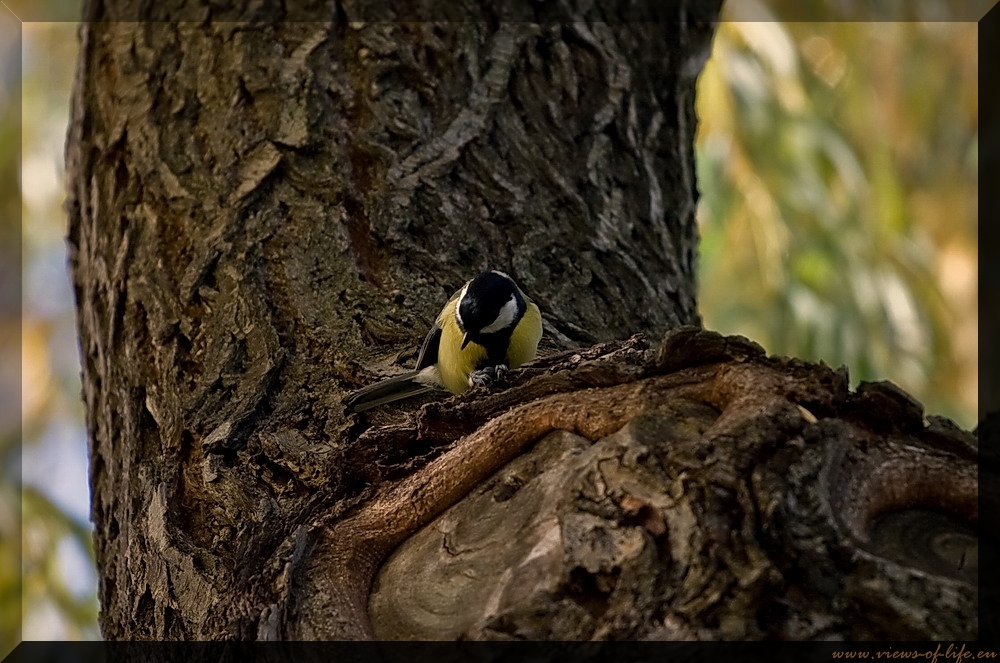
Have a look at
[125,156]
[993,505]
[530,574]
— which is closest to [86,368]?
[125,156]

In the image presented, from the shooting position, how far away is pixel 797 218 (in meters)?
3.80

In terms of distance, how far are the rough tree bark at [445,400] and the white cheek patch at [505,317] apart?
0.25 ft

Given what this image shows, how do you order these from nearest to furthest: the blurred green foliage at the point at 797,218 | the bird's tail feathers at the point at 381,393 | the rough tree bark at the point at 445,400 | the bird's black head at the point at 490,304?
the rough tree bark at the point at 445,400 → the bird's tail feathers at the point at 381,393 → the bird's black head at the point at 490,304 → the blurred green foliage at the point at 797,218

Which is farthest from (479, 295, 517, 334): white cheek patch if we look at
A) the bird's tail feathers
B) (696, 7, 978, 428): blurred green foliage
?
(696, 7, 978, 428): blurred green foliage

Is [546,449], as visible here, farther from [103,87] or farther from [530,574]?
[103,87]

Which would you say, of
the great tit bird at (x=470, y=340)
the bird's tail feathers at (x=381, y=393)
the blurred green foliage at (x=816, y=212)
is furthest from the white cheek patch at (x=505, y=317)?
the blurred green foliage at (x=816, y=212)

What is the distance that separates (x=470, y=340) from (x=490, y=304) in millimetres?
235

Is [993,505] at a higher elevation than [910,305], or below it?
below

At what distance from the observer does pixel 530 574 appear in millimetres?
1286

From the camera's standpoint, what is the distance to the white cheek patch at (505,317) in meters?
2.21

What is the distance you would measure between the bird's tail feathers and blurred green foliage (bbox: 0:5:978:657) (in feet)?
6.90

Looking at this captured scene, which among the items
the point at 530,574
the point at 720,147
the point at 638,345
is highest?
the point at 720,147

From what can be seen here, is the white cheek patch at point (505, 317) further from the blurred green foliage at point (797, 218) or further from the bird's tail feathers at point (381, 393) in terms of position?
the blurred green foliage at point (797, 218)

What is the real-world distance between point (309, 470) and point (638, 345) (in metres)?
0.55
